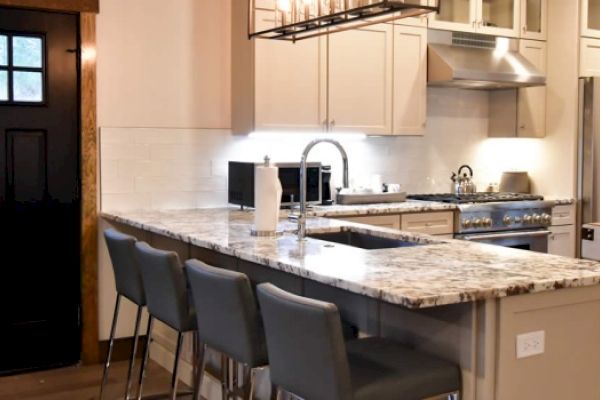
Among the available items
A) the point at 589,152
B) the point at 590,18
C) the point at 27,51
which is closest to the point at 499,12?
the point at 590,18

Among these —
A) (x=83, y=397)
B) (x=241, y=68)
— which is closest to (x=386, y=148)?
(x=241, y=68)

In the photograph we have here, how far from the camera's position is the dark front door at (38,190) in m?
4.31

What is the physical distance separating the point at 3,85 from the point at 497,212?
3.31 meters

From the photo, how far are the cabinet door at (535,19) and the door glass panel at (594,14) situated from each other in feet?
1.10

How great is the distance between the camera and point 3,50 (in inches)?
169

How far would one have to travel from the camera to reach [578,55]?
573 centimetres

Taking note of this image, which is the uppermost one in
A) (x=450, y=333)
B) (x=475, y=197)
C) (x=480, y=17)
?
(x=480, y=17)

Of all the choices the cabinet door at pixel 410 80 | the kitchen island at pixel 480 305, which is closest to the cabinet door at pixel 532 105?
the cabinet door at pixel 410 80

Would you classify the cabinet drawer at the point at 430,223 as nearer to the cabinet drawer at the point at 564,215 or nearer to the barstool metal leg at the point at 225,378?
the cabinet drawer at the point at 564,215

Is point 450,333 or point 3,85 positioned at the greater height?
A: point 3,85

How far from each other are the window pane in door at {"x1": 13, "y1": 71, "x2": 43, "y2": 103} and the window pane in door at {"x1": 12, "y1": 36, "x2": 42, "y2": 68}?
0.06 metres

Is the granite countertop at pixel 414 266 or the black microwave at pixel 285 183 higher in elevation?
the black microwave at pixel 285 183

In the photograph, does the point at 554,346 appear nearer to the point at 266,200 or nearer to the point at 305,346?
the point at 305,346

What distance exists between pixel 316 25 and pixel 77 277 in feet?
7.39
